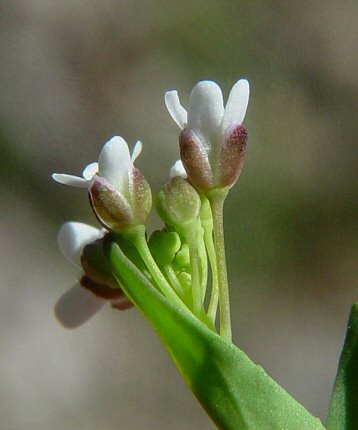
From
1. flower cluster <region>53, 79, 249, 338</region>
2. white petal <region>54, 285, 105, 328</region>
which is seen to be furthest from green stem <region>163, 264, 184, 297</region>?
white petal <region>54, 285, 105, 328</region>

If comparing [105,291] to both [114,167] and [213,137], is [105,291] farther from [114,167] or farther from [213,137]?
[213,137]

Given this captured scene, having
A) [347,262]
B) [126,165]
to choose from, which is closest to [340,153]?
[347,262]

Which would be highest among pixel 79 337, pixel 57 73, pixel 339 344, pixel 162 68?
pixel 57 73

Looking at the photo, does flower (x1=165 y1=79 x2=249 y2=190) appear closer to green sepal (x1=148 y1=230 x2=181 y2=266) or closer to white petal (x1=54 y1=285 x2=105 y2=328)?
green sepal (x1=148 y1=230 x2=181 y2=266)

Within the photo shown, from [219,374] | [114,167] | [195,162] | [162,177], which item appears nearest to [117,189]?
[114,167]

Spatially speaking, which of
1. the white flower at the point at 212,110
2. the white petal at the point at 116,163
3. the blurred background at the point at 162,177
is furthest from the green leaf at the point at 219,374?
the blurred background at the point at 162,177

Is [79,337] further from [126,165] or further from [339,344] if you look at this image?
[126,165]
